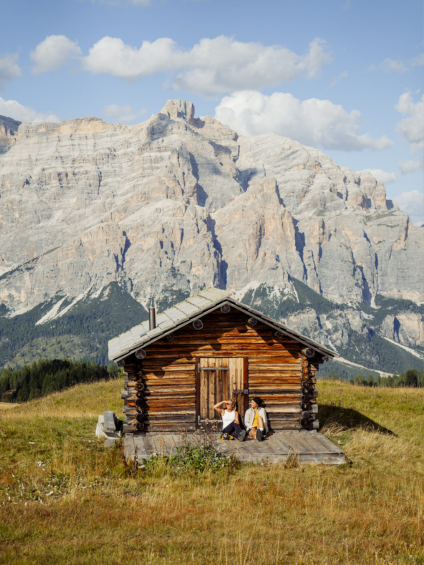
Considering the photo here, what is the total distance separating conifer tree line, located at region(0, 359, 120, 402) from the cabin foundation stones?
4329 cm

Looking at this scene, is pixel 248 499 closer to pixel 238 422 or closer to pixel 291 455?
pixel 291 455

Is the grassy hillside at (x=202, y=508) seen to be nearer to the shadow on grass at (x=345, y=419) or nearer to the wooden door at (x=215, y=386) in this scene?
the shadow on grass at (x=345, y=419)

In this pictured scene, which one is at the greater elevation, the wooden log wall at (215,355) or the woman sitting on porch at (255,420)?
the wooden log wall at (215,355)

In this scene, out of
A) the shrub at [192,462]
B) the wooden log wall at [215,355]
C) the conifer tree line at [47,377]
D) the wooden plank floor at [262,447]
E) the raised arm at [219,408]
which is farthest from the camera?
the conifer tree line at [47,377]

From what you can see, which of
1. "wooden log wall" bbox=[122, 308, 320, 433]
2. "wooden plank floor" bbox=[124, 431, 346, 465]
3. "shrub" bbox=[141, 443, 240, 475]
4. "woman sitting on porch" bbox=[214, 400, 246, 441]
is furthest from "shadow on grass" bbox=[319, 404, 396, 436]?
"shrub" bbox=[141, 443, 240, 475]

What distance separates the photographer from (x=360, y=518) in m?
9.76

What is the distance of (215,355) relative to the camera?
1695 cm

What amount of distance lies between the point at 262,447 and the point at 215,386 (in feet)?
9.32

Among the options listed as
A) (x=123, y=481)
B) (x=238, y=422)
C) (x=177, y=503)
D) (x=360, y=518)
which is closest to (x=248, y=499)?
(x=177, y=503)

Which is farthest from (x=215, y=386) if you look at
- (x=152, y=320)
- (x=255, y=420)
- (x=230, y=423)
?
(x=152, y=320)

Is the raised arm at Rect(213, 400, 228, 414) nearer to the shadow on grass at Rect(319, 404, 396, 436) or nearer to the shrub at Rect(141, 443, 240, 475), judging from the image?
the shrub at Rect(141, 443, 240, 475)

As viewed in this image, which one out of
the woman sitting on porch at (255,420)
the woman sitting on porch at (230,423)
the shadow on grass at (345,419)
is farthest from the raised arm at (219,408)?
the shadow on grass at (345,419)

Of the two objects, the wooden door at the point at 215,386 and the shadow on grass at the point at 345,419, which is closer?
the wooden door at the point at 215,386

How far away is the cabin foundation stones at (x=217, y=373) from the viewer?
1661cm
